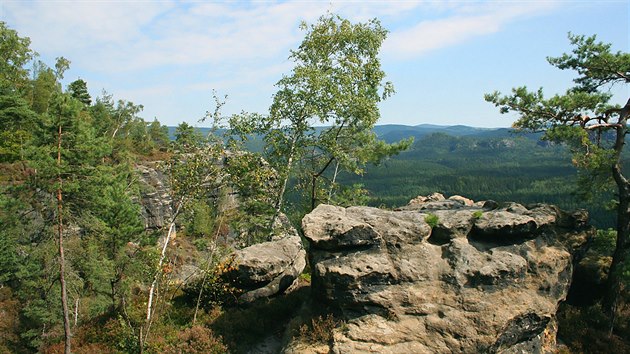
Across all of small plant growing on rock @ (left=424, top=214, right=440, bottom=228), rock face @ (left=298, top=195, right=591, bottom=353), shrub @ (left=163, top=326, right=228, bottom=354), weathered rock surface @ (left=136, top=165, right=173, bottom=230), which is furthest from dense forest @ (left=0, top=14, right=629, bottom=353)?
weathered rock surface @ (left=136, top=165, right=173, bottom=230)

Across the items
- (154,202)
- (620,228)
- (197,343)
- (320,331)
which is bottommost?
(154,202)

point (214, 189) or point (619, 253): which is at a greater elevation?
point (214, 189)

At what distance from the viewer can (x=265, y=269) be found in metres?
20.1

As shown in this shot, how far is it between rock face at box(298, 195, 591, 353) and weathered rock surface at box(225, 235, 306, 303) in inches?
165

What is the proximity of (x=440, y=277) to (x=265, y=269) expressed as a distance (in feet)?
29.1

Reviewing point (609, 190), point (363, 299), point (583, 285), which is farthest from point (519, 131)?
point (363, 299)

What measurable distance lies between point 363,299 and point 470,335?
3986mm

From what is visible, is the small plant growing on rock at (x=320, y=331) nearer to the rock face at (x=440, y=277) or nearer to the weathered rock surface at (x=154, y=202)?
the rock face at (x=440, y=277)

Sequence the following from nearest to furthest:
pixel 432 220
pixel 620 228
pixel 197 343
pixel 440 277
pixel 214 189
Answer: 1. pixel 440 277
2. pixel 197 343
3. pixel 432 220
4. pixel 620 228
5. pixel 214 189

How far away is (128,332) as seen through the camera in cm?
1552

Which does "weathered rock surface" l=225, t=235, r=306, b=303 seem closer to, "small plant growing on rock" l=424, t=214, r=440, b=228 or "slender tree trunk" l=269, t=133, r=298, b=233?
"slender tree trunk" l=269, t=133, r=298, b=233

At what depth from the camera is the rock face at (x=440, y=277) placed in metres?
14.2

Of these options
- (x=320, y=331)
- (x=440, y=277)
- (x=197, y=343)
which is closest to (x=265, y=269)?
(x=197, y=343)

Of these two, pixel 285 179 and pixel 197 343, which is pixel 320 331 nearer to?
pixel 197 343
